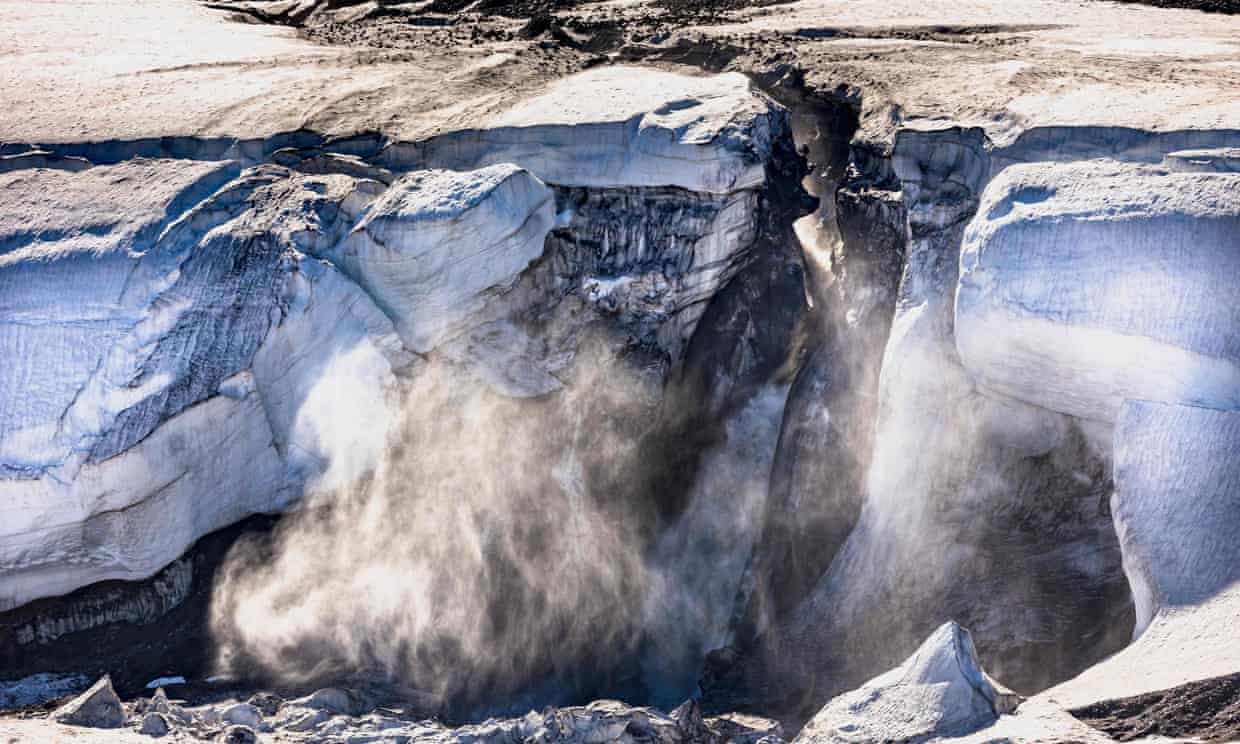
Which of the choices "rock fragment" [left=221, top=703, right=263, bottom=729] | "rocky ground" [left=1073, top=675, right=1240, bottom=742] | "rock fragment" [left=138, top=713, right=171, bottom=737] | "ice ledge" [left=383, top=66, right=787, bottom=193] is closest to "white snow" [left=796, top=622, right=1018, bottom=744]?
"rocky ground" [left=1073, top=675, right=1240, bottom=742]

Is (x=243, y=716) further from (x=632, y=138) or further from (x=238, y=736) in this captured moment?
(x=632, y=138)

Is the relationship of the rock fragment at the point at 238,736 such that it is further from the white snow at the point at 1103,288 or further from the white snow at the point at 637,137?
the white snow at the point at 1103,288

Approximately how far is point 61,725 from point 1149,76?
7.61m

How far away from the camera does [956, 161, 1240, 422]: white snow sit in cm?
678

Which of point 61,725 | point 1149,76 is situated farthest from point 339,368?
point 1149,76

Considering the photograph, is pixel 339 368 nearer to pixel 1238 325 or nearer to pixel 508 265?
pixel 508 265

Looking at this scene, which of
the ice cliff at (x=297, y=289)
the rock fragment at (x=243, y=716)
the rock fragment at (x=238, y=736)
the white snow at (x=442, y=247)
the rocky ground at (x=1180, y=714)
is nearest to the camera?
the rocky ground at (x=1180, y=714)

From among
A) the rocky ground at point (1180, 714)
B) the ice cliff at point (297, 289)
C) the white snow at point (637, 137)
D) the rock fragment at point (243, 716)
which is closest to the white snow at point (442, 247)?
the ice cliff at point (297, 289)

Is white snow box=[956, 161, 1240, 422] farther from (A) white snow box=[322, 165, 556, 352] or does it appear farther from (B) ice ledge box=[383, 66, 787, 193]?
(A) white snow box=[322, 165, 556, 352]

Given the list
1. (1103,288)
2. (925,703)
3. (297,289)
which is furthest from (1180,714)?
(297,289)

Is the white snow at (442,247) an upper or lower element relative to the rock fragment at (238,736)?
upper

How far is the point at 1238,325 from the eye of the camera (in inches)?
264

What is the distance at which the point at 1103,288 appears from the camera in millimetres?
6996

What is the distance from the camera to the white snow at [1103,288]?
6.78m
